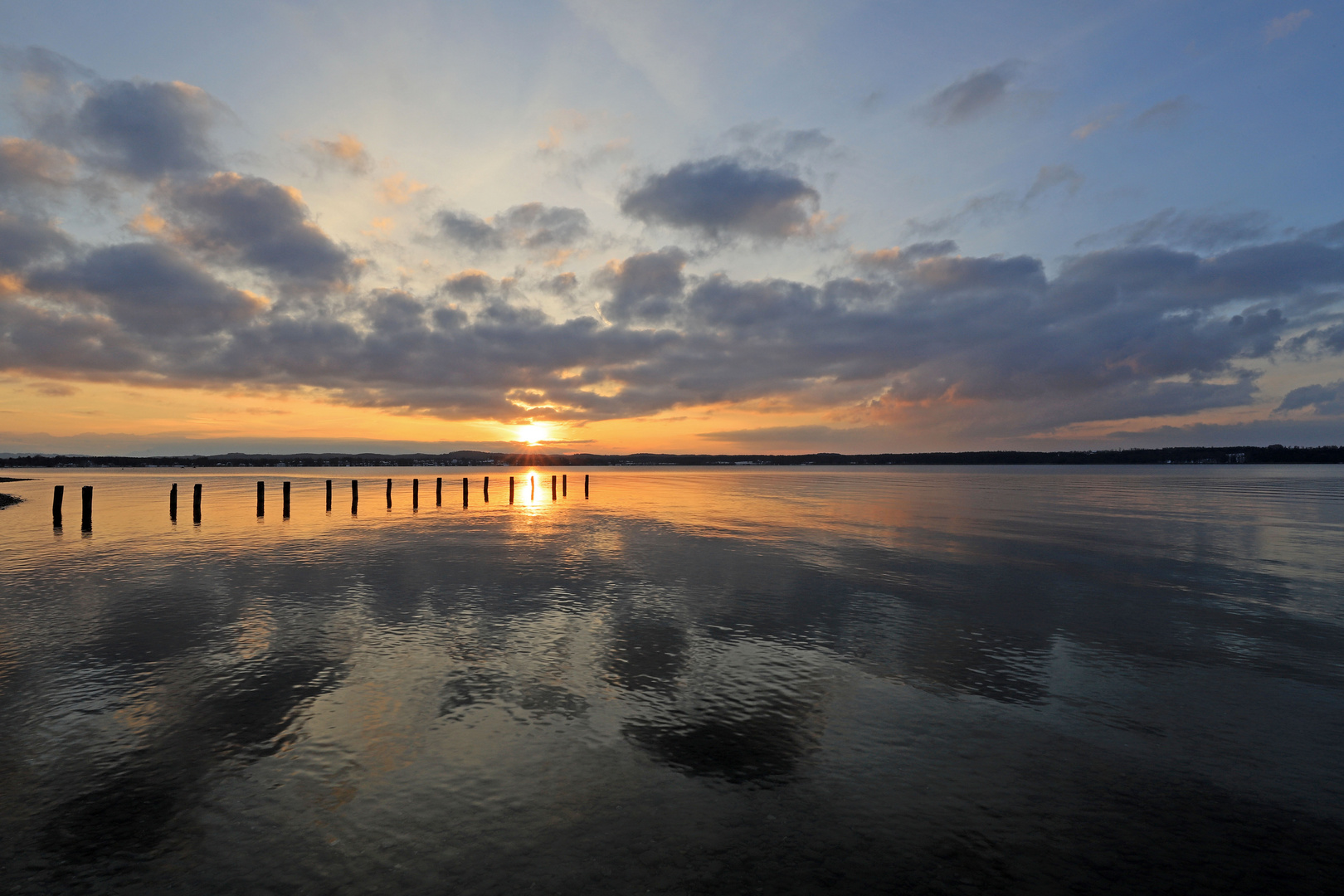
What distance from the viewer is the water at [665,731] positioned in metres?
5.60

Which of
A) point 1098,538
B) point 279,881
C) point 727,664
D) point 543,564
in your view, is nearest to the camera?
point 279,881

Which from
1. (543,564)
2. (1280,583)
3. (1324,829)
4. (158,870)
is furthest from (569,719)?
(1280,583)

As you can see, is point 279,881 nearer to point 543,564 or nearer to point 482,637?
point 482,637

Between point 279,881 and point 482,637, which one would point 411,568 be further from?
point 279,881

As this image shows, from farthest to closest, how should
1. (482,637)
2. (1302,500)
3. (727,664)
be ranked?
1. (1302,500)
2. (482,637)
3. (727,664)

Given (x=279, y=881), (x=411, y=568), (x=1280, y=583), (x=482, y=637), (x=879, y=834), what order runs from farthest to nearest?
(x=411, y=568), (x=1280, y=583), (x=482, y=637), (x=879, y=834), (x=279, y=881)

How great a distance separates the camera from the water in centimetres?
560

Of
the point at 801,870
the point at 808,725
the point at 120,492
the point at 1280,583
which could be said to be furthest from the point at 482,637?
the point at 120,492

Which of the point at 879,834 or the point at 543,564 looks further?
the point at 543,564

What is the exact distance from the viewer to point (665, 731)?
326 inches

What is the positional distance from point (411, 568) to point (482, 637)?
9045 millimetres

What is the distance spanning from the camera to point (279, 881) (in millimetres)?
5238

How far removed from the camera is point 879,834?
19.8 feet

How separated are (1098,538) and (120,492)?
76.8 meters
